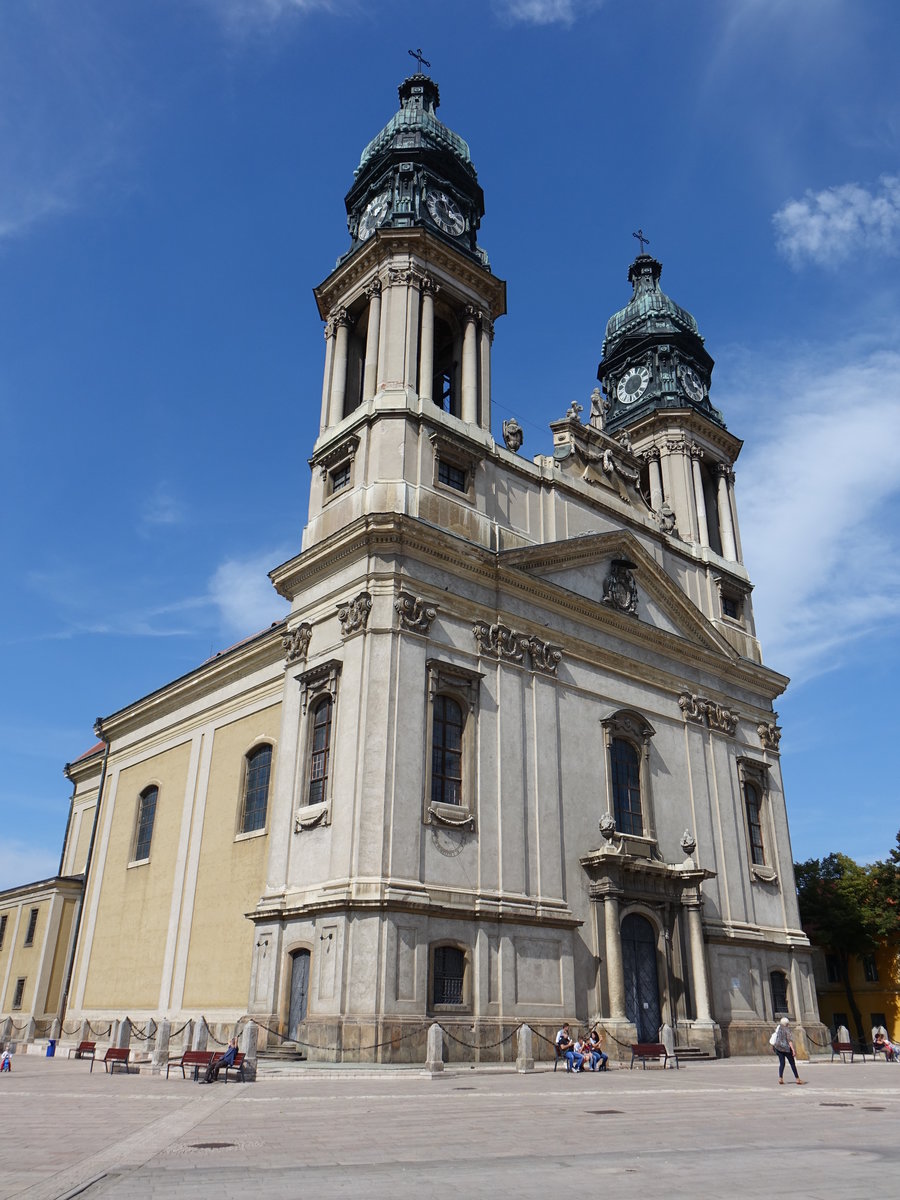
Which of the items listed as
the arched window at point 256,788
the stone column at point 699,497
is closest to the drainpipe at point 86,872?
the arched window at point 256,788

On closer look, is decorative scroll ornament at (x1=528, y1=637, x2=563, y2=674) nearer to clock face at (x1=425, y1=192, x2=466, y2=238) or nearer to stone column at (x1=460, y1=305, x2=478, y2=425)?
stone column at (x1=460, y1=305, x2=478, y2=425)

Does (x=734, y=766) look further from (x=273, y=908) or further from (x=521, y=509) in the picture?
(x=273, y=908)

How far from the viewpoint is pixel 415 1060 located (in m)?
21.3

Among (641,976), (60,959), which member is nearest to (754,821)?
(641,976)

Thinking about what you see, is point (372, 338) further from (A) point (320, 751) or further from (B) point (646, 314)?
(B) point (646, 314)

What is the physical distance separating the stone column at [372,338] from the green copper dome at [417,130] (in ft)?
23.2

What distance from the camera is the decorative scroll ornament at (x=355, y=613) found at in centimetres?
2527

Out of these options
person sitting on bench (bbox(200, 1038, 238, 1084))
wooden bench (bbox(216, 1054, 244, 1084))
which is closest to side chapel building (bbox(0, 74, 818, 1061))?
wooden bench (bbox(216, 1054, 244, 1084))

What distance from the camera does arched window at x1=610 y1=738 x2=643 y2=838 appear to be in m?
29.3

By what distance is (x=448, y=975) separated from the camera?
23109 mm

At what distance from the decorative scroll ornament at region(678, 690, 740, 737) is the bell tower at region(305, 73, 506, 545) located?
11.3 meters

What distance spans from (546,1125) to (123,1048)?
1380 centimetres

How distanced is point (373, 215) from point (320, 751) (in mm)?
20143

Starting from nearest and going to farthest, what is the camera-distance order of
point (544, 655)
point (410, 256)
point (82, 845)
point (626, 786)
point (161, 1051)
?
point (161, 1051) < point (544, 655) < point (626, 786) < point (410, 256) < point (82, 845)
